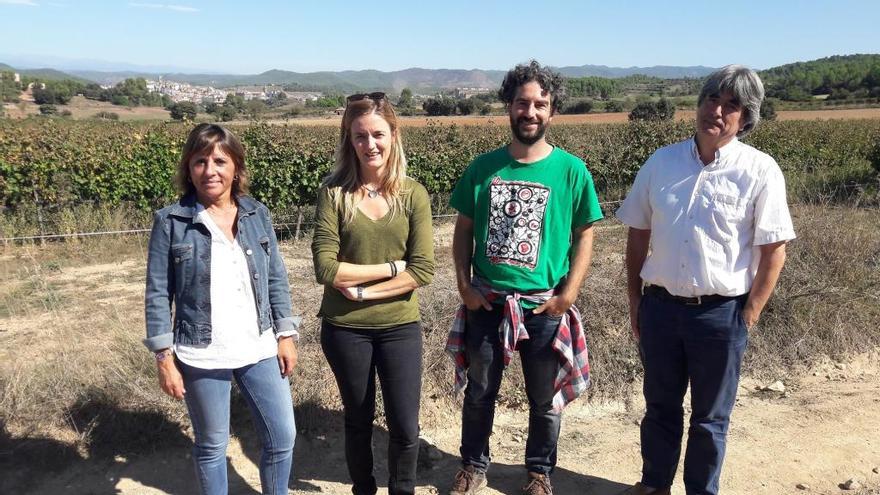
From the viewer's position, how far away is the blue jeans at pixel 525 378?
274 cm

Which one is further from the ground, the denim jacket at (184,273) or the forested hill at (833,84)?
the forested hill at (833,84)

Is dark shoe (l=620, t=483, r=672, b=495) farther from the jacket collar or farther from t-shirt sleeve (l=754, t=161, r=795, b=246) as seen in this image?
the jacket collar

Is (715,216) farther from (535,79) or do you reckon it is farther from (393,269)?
(393,269)

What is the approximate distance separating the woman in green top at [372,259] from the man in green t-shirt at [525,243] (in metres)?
0.29

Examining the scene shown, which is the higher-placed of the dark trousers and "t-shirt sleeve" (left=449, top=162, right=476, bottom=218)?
"t-shirt sleeve" (left=449, top=162, right=476, bottom=218)

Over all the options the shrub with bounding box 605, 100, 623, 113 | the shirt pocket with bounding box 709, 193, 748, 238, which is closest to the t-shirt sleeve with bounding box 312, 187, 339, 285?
the shirt pocket with bounding box 709, 193, 748, 238

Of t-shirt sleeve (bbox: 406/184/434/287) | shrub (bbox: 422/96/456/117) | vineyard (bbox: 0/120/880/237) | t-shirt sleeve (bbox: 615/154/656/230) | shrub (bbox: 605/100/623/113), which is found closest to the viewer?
t-shirt sleeve (bbox: 406/184/434/287)

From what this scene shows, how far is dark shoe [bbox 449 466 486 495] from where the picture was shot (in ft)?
9.86

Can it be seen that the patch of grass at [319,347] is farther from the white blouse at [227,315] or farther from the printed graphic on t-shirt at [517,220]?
the printed graphic on t-shirt at [517,220]

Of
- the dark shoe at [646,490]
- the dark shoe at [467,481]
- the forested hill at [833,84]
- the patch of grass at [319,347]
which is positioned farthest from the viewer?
the forested hill at [833,84]

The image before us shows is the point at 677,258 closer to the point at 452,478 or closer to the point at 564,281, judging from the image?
the point at 564,281

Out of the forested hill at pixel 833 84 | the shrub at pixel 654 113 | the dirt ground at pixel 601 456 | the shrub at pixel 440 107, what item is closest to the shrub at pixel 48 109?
the shrub at pixel 440 107

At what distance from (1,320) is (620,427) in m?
5.36

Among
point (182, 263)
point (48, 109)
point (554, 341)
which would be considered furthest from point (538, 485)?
point (48, 109)
